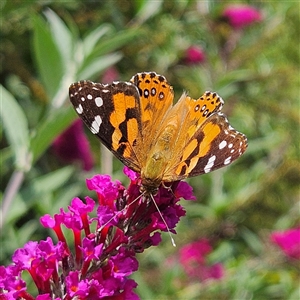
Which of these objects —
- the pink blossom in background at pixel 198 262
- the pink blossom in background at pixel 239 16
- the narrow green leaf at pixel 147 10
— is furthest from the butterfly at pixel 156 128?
the pink blossom in background at pixel 239 16

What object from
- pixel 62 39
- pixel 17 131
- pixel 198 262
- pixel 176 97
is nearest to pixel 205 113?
pixel 17 131

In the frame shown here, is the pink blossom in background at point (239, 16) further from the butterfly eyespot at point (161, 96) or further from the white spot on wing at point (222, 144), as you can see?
the white spot on wing at point (222, 144)

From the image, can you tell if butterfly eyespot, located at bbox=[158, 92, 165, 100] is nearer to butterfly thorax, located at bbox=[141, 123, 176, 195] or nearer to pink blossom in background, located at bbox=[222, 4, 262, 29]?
butterfly thorax, located at bbox=[141, 123, 176, 195]

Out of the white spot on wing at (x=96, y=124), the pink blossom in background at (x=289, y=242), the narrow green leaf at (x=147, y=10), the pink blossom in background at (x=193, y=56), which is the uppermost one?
the narrow green leaf at (x=147, y=10)

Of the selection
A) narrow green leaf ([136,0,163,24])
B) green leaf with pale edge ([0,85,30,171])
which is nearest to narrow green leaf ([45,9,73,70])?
green leaf with pale edge ([0,85,30,171])

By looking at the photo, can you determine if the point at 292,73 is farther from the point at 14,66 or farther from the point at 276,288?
the point at 14,66

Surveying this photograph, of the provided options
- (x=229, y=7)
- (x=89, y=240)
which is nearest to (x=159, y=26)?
(x=229, y=7)
